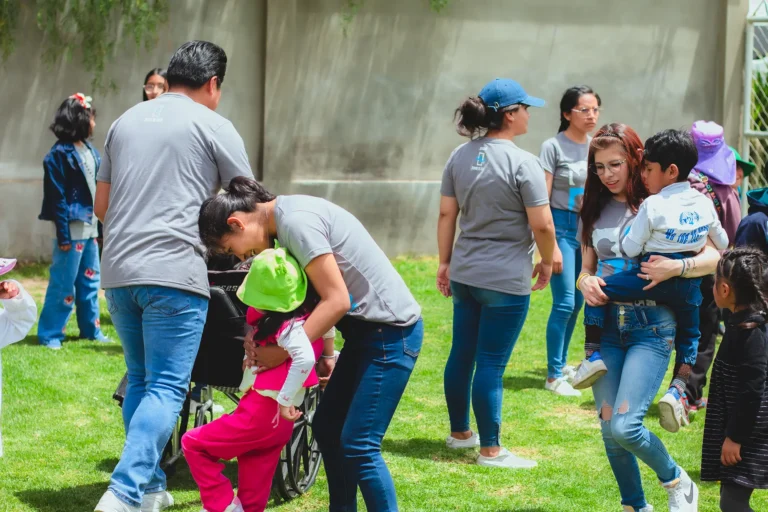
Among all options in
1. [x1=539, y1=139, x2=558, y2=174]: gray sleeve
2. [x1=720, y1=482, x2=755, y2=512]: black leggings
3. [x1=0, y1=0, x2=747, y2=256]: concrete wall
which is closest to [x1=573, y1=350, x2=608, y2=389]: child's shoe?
[x1=720, y1=482, x2=755, y2=512]: black leggings

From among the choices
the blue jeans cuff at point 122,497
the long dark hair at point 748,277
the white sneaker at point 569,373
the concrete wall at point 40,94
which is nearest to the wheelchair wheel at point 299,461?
the blue jeans cuff at point 122,497

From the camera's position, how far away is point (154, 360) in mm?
4262

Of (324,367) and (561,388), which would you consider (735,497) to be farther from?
(561,388)

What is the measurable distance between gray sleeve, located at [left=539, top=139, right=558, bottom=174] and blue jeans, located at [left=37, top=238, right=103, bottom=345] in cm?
374

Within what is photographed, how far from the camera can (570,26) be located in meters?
12.4

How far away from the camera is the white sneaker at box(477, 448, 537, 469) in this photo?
556cm

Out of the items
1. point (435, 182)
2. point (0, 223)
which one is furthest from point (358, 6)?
point (0, 223)

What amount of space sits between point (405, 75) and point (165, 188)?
8268mm

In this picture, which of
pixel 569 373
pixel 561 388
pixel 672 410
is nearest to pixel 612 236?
pixel 672 410

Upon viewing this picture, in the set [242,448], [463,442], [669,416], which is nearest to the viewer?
[242,448]

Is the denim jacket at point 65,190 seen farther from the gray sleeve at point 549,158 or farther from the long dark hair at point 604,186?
the long dark hair at point 604,186

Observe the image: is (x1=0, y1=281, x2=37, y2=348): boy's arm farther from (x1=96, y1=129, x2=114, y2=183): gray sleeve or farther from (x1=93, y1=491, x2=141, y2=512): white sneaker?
(x1=93, y1=491, x2=141, y2=512): white sneaker

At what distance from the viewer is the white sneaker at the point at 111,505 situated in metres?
4.00

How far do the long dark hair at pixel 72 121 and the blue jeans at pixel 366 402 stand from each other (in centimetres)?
476
